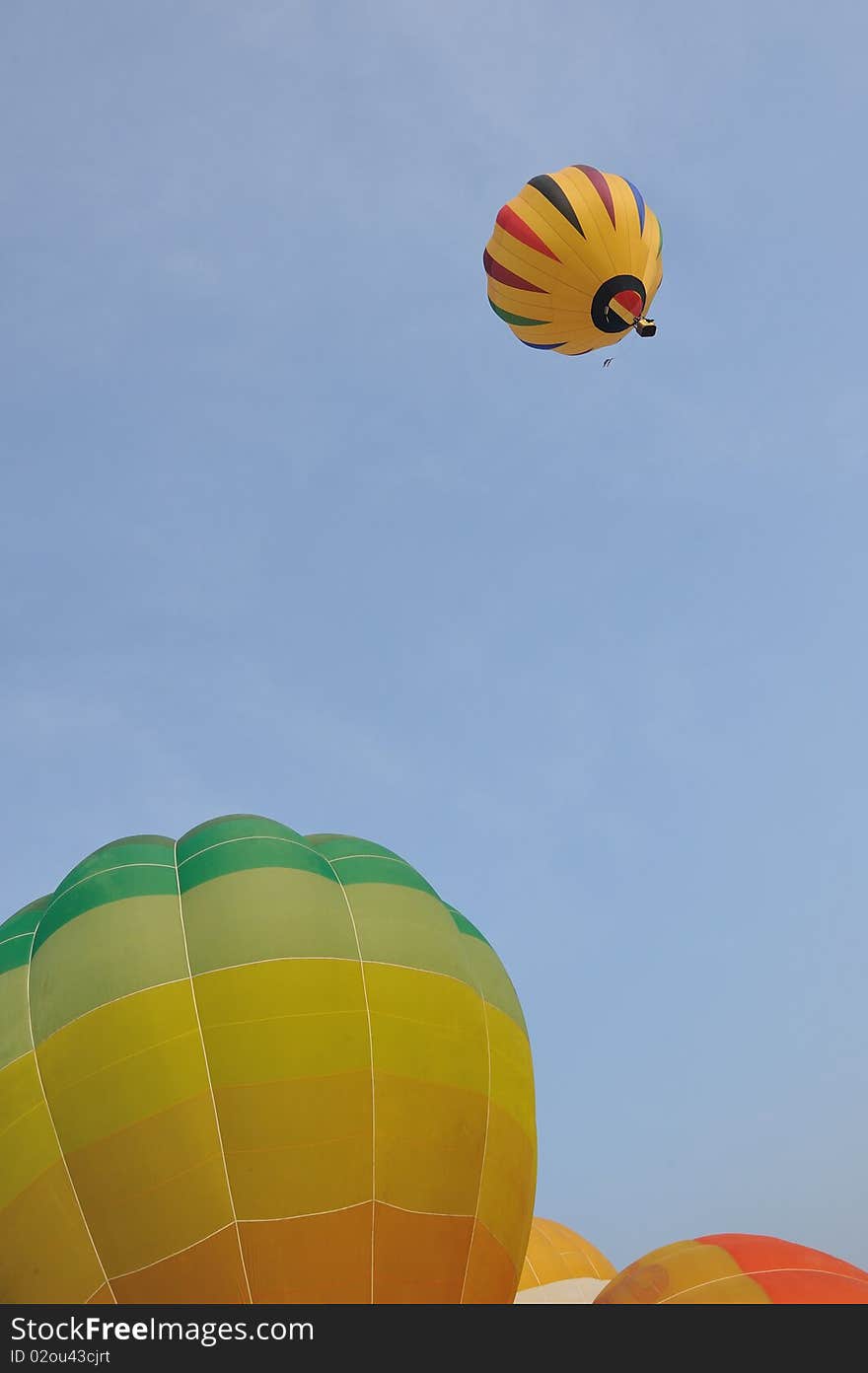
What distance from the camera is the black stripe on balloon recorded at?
19.4 metres

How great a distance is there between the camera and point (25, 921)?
36.5 ft

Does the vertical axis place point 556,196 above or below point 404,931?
above

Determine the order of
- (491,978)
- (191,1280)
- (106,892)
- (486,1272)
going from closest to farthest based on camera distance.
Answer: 1. (191,1280)
2. (486,1272)
3. (106,892)
4. (491,978)

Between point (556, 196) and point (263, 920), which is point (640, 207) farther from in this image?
point (263, 920)

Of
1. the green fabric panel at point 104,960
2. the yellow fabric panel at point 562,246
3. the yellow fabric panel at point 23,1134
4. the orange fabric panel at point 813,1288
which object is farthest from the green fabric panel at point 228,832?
the yellow fabric panel at point 562,246

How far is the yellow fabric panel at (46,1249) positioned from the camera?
9508 mm

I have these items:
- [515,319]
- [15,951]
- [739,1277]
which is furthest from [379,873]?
[515,319]

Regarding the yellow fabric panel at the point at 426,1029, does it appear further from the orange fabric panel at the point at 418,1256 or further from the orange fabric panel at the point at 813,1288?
the orange fabric panel at the point at 813,1288

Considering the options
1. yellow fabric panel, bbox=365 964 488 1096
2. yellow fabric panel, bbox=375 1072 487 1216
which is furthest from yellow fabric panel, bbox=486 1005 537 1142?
yellow fabric panel, bbox=375 1072 487 1216

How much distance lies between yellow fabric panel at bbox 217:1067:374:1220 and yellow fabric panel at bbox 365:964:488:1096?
0.50 m

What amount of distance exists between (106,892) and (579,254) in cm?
1264

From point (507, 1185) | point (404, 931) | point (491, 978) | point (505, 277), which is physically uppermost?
point (505, 277)

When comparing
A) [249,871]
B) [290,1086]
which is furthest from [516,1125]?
[249,871]
